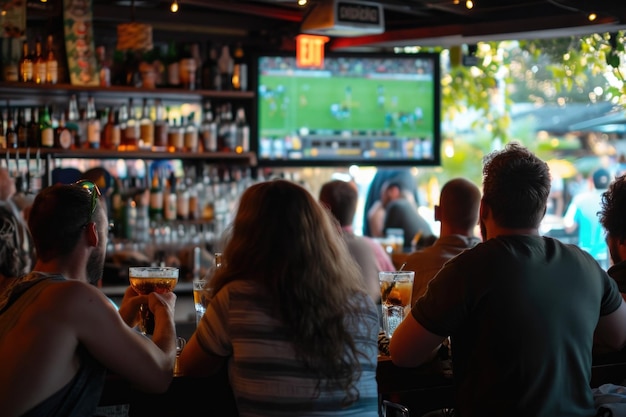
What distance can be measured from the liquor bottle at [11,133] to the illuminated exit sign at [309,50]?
1.97 meters

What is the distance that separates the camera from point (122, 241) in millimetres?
6605

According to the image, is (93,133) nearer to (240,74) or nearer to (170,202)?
(170,202)

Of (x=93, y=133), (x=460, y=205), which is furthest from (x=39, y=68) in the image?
(x=460, y=205)

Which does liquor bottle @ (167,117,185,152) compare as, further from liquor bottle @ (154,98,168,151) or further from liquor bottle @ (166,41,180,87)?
liquor bottle @ (166,41,180,87)

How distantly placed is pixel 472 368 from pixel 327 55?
443 cm

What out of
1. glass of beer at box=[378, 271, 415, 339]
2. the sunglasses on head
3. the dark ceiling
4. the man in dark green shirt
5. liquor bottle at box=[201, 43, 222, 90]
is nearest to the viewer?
the sunglasses on head

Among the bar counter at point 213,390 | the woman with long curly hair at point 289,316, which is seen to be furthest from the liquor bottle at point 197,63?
the woman with long curly hair at point 289,316

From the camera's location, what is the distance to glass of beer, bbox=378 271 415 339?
3.16 meters

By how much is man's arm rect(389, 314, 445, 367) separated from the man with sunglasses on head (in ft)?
2.06

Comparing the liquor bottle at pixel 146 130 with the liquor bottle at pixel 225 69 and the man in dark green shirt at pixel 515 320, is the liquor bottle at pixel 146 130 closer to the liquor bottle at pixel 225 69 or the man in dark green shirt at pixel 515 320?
the liquor bottle at pixel 225 69

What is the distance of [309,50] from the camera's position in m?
6.65

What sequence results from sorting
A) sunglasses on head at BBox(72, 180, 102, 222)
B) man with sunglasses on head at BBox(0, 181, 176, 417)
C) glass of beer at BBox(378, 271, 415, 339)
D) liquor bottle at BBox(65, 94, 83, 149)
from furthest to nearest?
liquor bottle at BBox(65, 94, 83, 149), glass of beer at BBox(378, 271, 415, 339), sunglasses on head at BBox(72, 180, 102, 222), man with sunglasses on head at BBox(0, 181, 176, 417)

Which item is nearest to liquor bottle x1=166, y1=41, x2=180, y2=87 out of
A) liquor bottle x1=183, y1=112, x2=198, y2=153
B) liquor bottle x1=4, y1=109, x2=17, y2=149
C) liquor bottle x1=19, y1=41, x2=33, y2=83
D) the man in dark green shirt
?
liquor bottle x1=183, y1=112, x2=198, y2=153

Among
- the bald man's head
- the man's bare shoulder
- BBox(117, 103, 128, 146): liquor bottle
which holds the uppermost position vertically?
BBox(117, 103, 128, 146): liquor bottle
